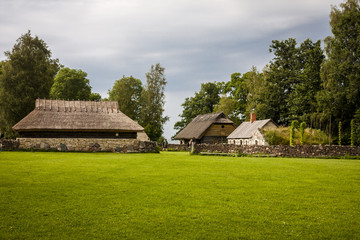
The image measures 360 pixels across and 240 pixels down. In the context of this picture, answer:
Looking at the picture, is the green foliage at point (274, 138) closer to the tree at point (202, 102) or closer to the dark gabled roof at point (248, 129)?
the dark gabled roof at point (248, 129)

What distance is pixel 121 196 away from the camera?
29.9 ft

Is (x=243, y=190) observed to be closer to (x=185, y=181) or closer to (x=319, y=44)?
(x=185, y=181)

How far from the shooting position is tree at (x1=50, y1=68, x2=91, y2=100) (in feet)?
193

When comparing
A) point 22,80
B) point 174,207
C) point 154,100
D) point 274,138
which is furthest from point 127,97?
point 174,207

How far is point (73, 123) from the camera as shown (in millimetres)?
33406

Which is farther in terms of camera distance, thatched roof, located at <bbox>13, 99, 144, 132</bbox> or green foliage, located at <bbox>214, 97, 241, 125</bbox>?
green foliage, located at <bbox>214, 97, 241, 125</bbox>

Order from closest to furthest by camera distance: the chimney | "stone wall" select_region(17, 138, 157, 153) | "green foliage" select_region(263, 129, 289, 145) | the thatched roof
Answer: "stone wall" select_region(17, 138, 157, 153), the thatched roof, "green foliage" select_region(263, 129, 289, 145), the chimney

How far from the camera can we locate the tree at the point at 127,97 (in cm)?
6412

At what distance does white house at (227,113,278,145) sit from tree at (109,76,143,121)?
70.7ft

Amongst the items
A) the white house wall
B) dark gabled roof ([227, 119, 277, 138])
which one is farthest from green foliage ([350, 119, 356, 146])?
dark gabled roof ([227, 119, 277, 138])

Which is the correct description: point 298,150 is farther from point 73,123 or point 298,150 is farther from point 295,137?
point 73,123

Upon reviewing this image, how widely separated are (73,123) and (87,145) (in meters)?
2.63

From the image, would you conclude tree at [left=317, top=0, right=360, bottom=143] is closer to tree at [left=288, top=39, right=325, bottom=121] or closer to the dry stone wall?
tree at [left=288, top=39, right=325, bottom=121]

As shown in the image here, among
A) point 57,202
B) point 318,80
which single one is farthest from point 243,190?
point 318,80
